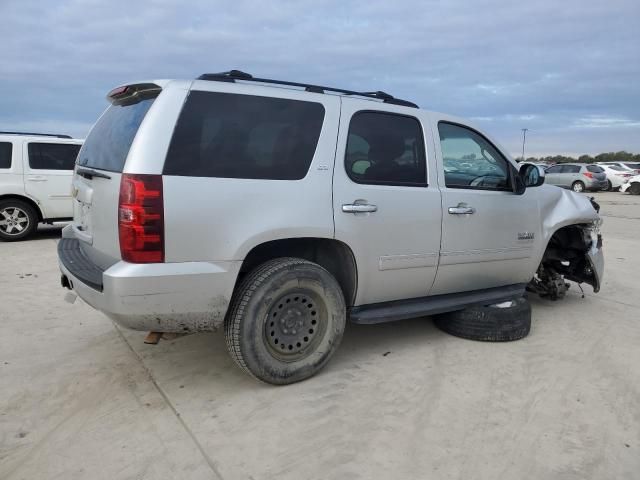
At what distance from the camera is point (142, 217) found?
2.71 metres

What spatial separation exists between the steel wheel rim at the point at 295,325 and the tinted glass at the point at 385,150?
0.91 m

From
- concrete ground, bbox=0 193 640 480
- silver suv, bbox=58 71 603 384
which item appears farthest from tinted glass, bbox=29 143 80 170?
silver suv, bbox=58 71 603 384

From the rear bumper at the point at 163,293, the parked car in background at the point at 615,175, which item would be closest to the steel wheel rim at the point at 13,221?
the rear bumper at the point at 163,293

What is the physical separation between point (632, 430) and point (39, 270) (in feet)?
22.5

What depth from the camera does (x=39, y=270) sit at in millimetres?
6742

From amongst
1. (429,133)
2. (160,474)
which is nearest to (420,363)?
(429,133)

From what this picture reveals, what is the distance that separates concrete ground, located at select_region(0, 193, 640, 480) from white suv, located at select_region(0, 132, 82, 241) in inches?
209

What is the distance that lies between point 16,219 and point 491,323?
868 cm

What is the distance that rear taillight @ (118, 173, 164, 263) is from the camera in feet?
8.90

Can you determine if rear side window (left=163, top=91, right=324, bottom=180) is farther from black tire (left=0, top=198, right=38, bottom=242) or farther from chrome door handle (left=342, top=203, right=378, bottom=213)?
black tire (left=0, top=198, right=38, bottom=242)

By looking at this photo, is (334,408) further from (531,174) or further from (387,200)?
(531,174)

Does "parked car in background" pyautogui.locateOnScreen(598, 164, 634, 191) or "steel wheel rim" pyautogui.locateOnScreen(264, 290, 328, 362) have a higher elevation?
"parked car in background" pyautogui.locateOnScreen(598, 164, 634, 191)

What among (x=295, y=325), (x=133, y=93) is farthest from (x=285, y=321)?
(x=133, y=93)

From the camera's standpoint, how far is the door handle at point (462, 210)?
3.88m
